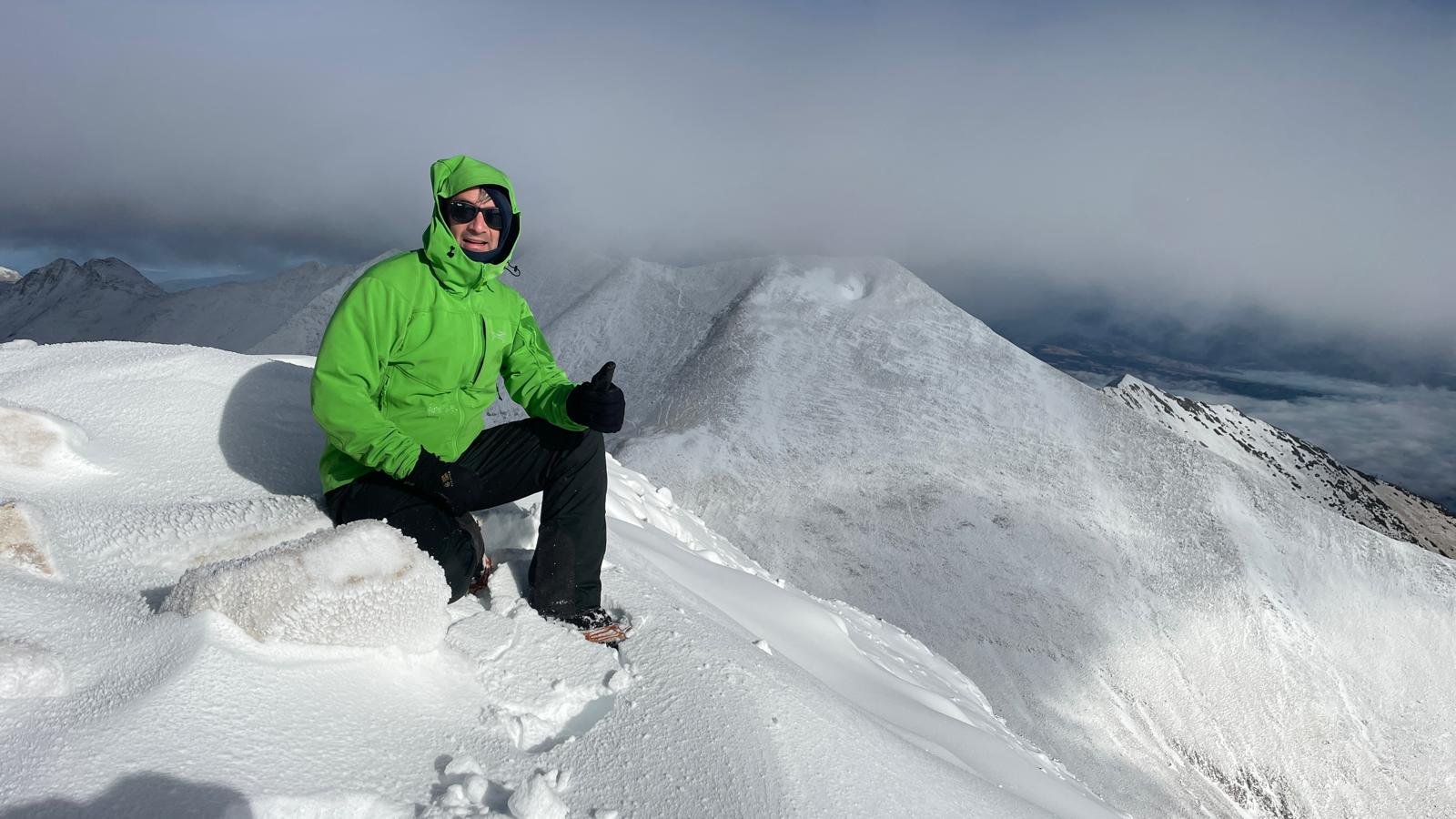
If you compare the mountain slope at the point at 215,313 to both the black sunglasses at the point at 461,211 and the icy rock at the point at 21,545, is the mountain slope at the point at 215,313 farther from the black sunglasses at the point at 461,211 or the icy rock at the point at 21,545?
the black sunglasses at the point at 461,211

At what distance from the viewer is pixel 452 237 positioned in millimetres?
4324

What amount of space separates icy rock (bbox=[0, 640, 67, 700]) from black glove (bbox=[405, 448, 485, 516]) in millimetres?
1711

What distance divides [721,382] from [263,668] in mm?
33329

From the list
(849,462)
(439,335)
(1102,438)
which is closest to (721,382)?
(849,462)

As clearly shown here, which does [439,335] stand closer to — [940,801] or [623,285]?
[940,801]

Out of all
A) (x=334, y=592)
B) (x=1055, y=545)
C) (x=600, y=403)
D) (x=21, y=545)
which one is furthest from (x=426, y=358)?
(x=1055, y=545)

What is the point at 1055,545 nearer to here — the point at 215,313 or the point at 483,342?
the point at 483,342

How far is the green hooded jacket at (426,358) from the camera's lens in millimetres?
4051

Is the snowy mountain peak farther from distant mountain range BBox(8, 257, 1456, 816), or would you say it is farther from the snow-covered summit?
the snow-covered summit

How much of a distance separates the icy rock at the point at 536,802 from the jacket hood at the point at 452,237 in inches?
112

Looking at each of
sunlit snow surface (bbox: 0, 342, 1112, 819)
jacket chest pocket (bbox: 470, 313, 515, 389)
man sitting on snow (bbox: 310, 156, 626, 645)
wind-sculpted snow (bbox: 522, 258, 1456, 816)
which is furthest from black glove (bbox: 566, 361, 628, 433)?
wind-sculpted snow (bbox: 522, 258, 1456, 816)

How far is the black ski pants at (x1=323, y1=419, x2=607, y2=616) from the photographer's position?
4164mm

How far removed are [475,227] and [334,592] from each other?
87.9 inches

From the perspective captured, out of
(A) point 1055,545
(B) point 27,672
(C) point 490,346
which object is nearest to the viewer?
(B) point 27,672
